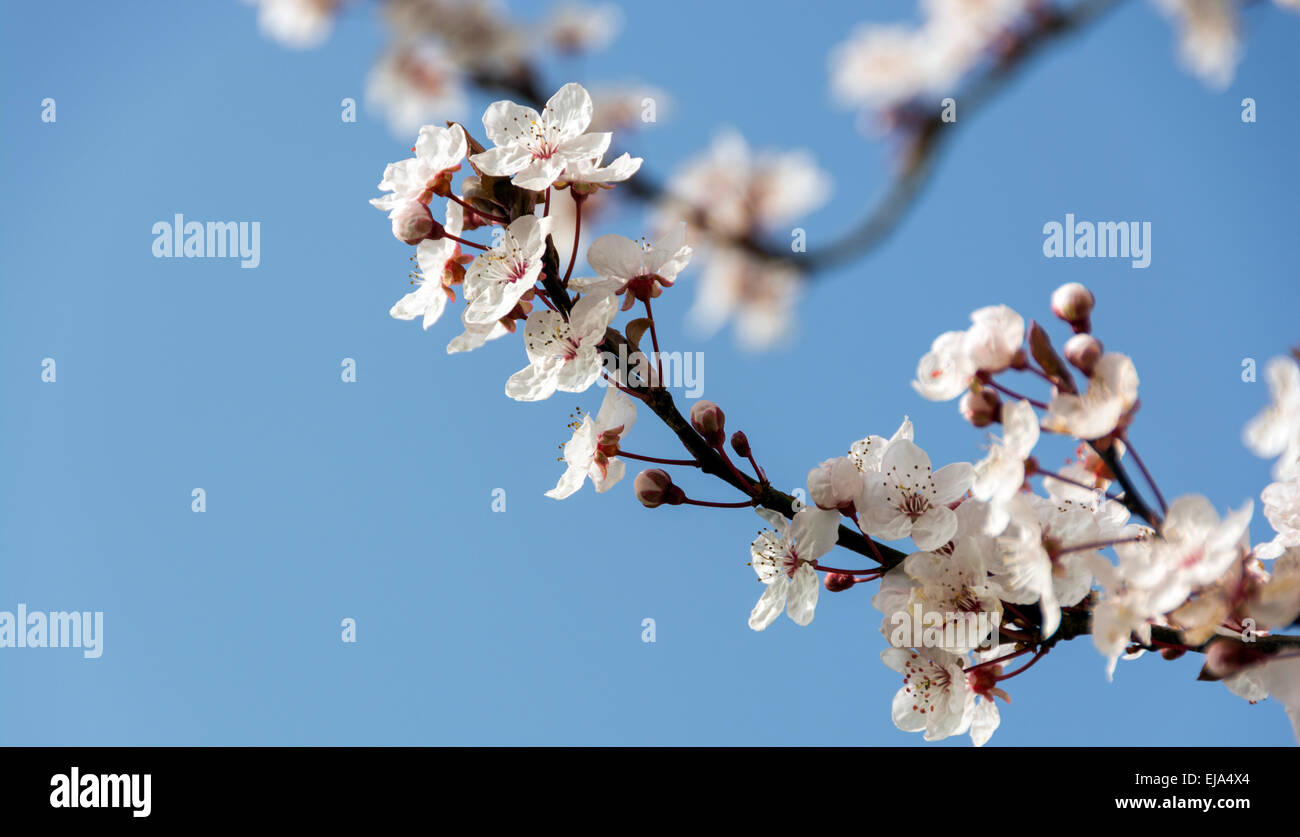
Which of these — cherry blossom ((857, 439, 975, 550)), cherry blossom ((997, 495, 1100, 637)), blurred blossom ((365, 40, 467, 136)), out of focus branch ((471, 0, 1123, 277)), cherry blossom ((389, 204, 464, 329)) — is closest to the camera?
cherry blossom ((997, 495, 1100, 637))

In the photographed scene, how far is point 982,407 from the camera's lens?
90cm

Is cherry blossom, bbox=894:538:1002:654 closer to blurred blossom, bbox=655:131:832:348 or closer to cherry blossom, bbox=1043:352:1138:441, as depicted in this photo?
cherry blossom, bbox=1043:352:1138:441

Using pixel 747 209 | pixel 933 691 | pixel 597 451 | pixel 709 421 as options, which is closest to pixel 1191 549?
pixel 933 691

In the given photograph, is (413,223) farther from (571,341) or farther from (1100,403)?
(1100,403)

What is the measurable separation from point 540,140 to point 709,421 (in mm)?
359

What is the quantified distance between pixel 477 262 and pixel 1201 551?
713 millimetres

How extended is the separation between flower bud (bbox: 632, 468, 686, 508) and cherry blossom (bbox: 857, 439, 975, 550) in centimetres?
21

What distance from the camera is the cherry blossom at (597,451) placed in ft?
3.24

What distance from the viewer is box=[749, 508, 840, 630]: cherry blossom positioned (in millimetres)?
923

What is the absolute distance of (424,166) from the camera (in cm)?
101

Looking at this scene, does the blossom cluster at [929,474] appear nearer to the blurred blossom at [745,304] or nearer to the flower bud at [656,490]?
the flower bud at [656,490]

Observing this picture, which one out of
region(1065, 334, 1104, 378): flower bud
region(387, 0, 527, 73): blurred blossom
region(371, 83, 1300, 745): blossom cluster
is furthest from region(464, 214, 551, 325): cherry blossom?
region(387, 0, 527, 73): blurred blossom
